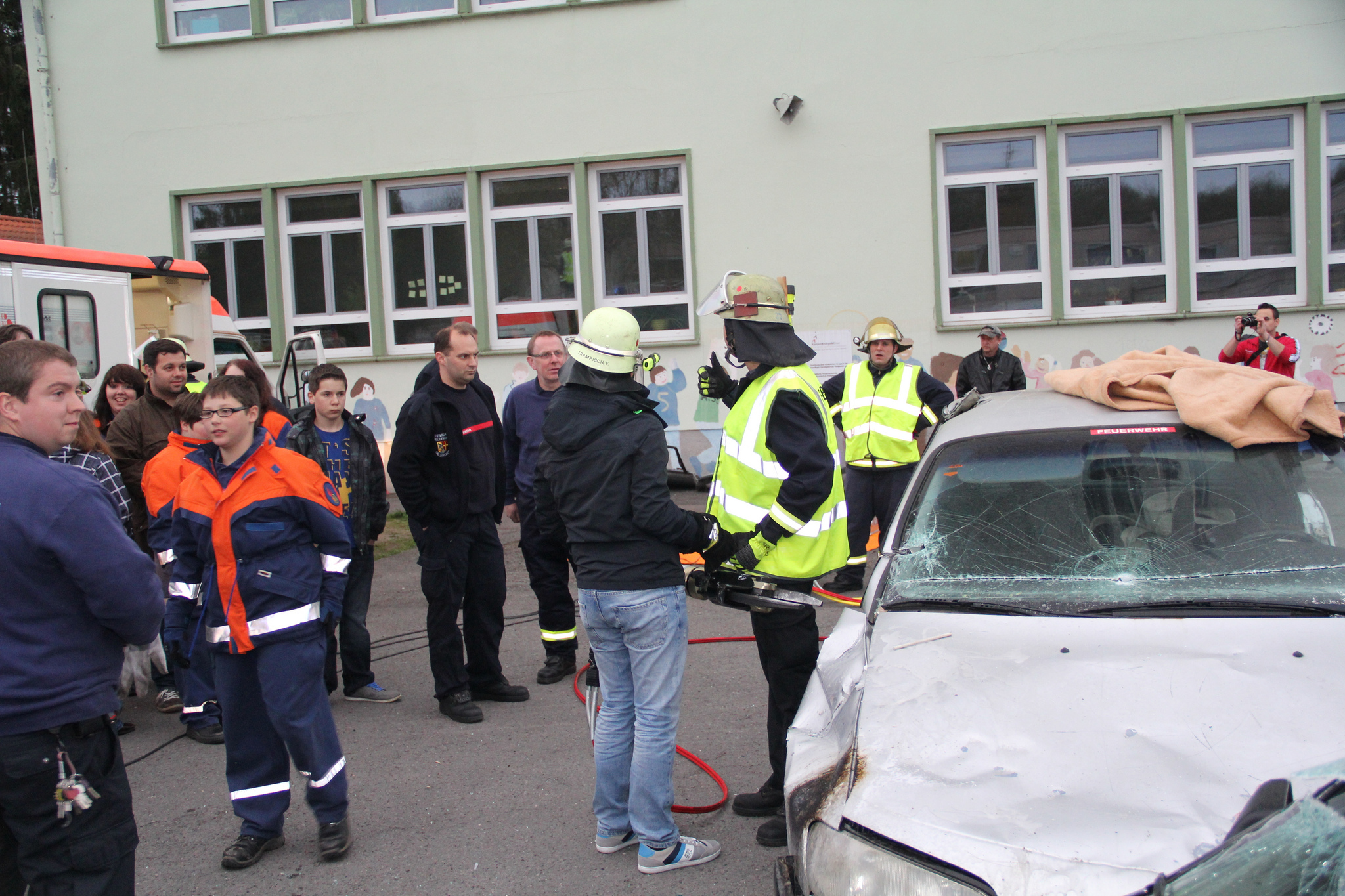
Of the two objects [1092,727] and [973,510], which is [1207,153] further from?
[1092,727]

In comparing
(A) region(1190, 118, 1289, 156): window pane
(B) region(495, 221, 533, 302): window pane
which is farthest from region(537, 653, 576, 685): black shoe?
(A) region(1190, 118, 1289, 156): window pane

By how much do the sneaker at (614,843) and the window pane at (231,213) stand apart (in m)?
12.4

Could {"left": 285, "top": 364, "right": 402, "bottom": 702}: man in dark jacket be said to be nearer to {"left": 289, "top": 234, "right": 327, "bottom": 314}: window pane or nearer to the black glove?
the black glove

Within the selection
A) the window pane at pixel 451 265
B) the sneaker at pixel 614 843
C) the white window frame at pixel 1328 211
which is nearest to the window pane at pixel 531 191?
the window pane at pixel 451 265

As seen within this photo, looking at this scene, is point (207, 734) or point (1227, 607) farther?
point (207, 734)

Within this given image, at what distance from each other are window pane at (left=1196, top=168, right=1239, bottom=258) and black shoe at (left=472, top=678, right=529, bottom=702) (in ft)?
35.4

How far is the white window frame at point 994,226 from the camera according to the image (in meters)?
12.4

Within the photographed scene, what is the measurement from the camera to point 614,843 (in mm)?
3602

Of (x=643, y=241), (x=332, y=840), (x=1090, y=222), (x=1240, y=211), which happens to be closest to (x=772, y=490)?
(x=332, y=840)

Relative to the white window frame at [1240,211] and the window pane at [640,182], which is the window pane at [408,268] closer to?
the window pane at [640,182]

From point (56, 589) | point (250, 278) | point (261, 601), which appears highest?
point (250, 278)

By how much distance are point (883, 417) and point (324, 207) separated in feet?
31.6

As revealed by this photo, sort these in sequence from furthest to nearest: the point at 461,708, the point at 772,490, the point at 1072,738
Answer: the point at 461,708, the point at 772,490, the point at 1072,738

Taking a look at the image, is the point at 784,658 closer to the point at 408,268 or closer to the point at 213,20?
Result: the point at 408,268
